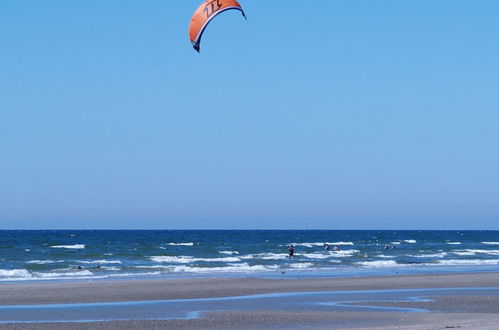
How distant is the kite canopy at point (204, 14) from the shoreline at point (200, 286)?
24.9 ft

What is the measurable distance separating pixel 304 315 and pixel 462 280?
1327 centimetres

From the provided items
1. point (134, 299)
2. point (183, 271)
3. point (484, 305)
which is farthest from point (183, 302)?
point (183, 271)

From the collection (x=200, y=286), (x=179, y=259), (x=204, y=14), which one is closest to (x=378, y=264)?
(x=179, y=259)

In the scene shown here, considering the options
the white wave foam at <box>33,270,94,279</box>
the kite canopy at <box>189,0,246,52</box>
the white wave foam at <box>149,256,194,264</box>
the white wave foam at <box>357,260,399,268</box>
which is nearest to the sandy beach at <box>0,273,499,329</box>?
the white wave foam at <box>33,270,94,279</box>

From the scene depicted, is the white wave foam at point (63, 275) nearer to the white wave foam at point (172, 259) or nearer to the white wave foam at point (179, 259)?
the white wave foam at point (172, 259)

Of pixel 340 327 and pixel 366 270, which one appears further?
pixel 366 270

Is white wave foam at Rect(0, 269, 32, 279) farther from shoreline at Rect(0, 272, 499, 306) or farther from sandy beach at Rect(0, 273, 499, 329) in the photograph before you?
sandy beach at Rect(0, 273, 499, 329)

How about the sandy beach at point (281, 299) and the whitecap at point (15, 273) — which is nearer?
the sandy beach at point (281, 299)

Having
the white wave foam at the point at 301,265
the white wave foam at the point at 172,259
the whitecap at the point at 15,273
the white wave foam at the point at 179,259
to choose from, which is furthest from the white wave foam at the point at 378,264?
the whitecap at the point at 15,273

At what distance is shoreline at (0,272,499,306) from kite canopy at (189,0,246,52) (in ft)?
24.9

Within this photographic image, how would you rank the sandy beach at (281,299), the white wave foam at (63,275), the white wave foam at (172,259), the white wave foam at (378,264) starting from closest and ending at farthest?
1. the sandy beach at (281,299)
2. the white wave foam at (63,275)
3. the white wave foam at (378,264)
4. the white wave foam at (172,259)

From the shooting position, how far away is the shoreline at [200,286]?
23062 millimetres

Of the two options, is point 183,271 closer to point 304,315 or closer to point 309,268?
point 309,268

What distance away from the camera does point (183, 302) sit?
2202 centimetres
